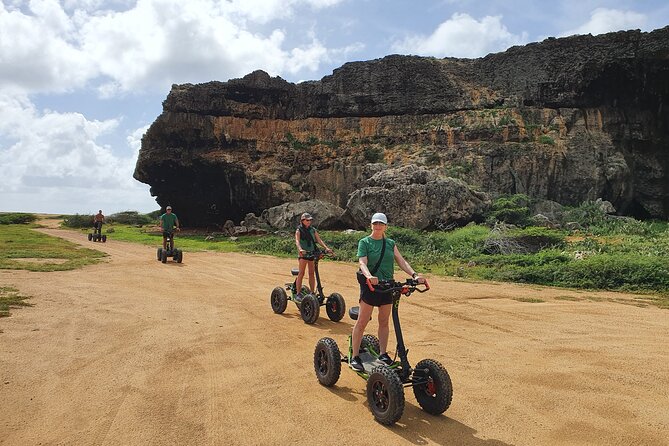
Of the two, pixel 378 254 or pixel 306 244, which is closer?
pixel 378 254

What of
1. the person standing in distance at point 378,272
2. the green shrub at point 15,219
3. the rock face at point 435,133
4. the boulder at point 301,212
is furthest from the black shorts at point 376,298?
the green shrub at point 15,219

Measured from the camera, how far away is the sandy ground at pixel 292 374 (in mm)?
4637

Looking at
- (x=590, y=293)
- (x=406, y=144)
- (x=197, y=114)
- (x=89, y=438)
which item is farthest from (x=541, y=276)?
(x=197, y=114)

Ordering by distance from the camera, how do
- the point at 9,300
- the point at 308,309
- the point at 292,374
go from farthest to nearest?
the point at 9,300, the point at 308,309, the point at 292,374

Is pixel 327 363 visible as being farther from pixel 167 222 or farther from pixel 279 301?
pixel 167 222

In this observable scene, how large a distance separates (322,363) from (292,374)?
0.56 m

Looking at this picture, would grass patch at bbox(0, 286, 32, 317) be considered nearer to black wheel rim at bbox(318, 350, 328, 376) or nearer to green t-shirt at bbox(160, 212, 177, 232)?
black wheel rim at bbox(318, 350, 328, 376)

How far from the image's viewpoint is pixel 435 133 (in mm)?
34844

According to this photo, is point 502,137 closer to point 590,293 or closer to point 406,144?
point 406,144

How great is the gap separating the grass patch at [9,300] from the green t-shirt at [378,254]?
274 inches

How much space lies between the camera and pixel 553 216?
2755 centimetres

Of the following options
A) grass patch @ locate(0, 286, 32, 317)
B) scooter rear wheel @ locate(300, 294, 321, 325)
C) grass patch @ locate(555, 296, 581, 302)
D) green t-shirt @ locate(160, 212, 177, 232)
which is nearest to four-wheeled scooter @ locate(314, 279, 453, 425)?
scooter rear wheel @ locate(300, 294, 321, 325)

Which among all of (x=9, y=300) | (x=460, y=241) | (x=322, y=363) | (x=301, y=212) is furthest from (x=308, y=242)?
(x=301, y=212)

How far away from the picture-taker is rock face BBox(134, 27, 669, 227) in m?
31.2
